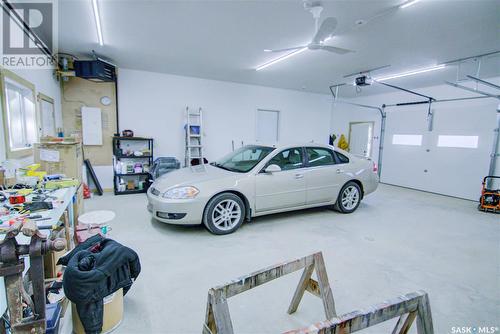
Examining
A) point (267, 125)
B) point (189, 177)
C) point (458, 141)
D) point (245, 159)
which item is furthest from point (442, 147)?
point (189, 177)

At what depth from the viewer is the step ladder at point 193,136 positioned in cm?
584

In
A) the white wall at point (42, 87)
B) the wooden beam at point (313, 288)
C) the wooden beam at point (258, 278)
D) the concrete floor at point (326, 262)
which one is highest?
the white wall at point (42, 87)

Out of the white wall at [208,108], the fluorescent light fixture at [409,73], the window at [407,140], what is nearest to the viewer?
the fluorescent light fixture at [409,73]

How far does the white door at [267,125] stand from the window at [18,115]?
4937 mm

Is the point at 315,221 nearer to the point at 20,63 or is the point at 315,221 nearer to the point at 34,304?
the point at 34,304

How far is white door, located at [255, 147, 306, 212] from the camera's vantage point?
340 centimetres

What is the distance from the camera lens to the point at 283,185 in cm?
354

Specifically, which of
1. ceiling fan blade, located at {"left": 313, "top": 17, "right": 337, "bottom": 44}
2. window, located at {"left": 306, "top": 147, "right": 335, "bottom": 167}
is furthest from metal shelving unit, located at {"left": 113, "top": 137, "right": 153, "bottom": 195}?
ceiling fan blade, located at {"left": 313, "top": 17, "right": 337, "bottom": 44}

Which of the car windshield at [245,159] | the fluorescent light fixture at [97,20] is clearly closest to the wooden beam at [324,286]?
the car windshield at [245,159]

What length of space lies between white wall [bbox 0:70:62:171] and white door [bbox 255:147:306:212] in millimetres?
2718

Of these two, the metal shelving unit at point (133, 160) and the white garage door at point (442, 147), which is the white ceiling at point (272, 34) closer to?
the white garage door at point (442, 147)

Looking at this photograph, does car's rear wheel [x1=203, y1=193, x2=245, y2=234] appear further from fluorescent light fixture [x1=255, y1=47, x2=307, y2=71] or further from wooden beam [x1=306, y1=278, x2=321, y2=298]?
fluorescent light fixture [x1=255, y1=47, x2=307, y2=71]

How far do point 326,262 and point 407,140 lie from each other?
594 centimetres

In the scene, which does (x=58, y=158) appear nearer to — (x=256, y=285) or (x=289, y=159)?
(x=256, y=285)
